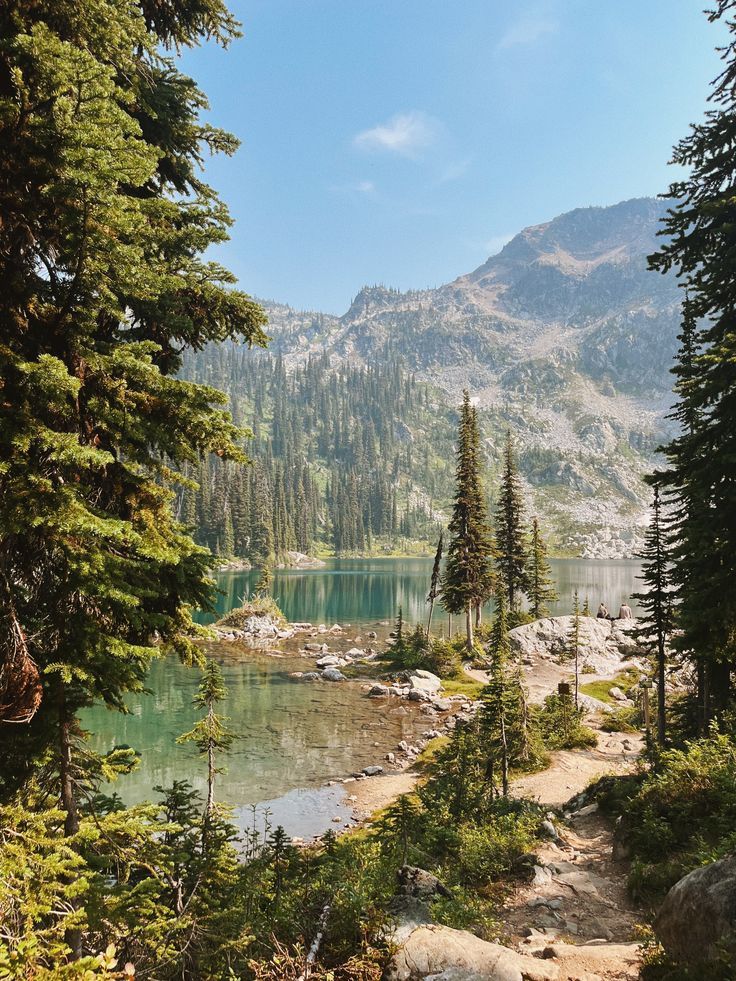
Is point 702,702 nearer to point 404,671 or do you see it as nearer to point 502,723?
point 502,723

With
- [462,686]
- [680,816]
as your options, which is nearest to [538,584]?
[462,686]

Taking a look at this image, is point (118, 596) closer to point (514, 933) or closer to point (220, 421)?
point (220, 421)

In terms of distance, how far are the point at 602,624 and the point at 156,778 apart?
41834 mm

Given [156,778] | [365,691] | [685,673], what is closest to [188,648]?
[156,778]

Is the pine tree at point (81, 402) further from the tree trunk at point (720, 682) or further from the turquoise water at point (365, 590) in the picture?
the turquoise water at point (365, 590)

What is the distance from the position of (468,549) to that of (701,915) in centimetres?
3933

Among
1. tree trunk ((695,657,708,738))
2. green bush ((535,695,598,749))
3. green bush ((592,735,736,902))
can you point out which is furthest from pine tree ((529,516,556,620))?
green bush ((592,735,736,902))

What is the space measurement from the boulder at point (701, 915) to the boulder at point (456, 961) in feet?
5.98

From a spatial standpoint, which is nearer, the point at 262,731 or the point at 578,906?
the point at 578,906

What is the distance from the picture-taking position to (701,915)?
652cm

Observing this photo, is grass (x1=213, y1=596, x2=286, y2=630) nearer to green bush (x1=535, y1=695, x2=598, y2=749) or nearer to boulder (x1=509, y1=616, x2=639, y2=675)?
boulder (x1=509, y1=616, x2=639, y2=675)

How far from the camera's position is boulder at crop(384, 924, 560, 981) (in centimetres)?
672

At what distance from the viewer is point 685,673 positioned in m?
36.0

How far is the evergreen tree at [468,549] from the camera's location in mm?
44812
